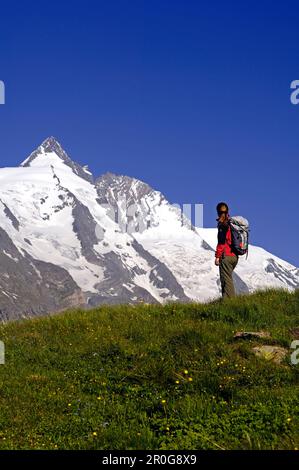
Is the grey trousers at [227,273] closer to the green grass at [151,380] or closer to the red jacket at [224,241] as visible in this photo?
the red jacket at [224,241]

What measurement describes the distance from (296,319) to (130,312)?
172 inches

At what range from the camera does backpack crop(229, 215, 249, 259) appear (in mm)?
20422

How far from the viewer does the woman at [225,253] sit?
20750mm

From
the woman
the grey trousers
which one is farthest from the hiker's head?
the grey trousers

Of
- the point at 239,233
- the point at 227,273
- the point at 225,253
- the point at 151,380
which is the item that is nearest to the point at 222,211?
the point at 239,233

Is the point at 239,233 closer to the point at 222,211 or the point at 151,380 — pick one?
the point at 222,211

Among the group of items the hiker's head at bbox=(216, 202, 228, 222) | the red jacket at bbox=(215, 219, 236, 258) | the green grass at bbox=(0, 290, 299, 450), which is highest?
the hiker's head at bbox=(216, 202, 228, 222)

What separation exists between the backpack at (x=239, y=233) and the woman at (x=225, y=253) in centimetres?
21

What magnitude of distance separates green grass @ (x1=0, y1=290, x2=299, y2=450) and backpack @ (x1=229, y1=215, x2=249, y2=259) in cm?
161

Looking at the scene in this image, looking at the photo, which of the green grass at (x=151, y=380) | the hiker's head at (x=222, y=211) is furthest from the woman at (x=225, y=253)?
the green grass at (x=151, y=380)

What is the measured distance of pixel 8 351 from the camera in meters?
15.8

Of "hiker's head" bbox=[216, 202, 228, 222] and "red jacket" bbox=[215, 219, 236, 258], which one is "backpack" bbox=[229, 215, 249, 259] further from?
"hiker's head" bbox=[216, 202, 228, 222]
